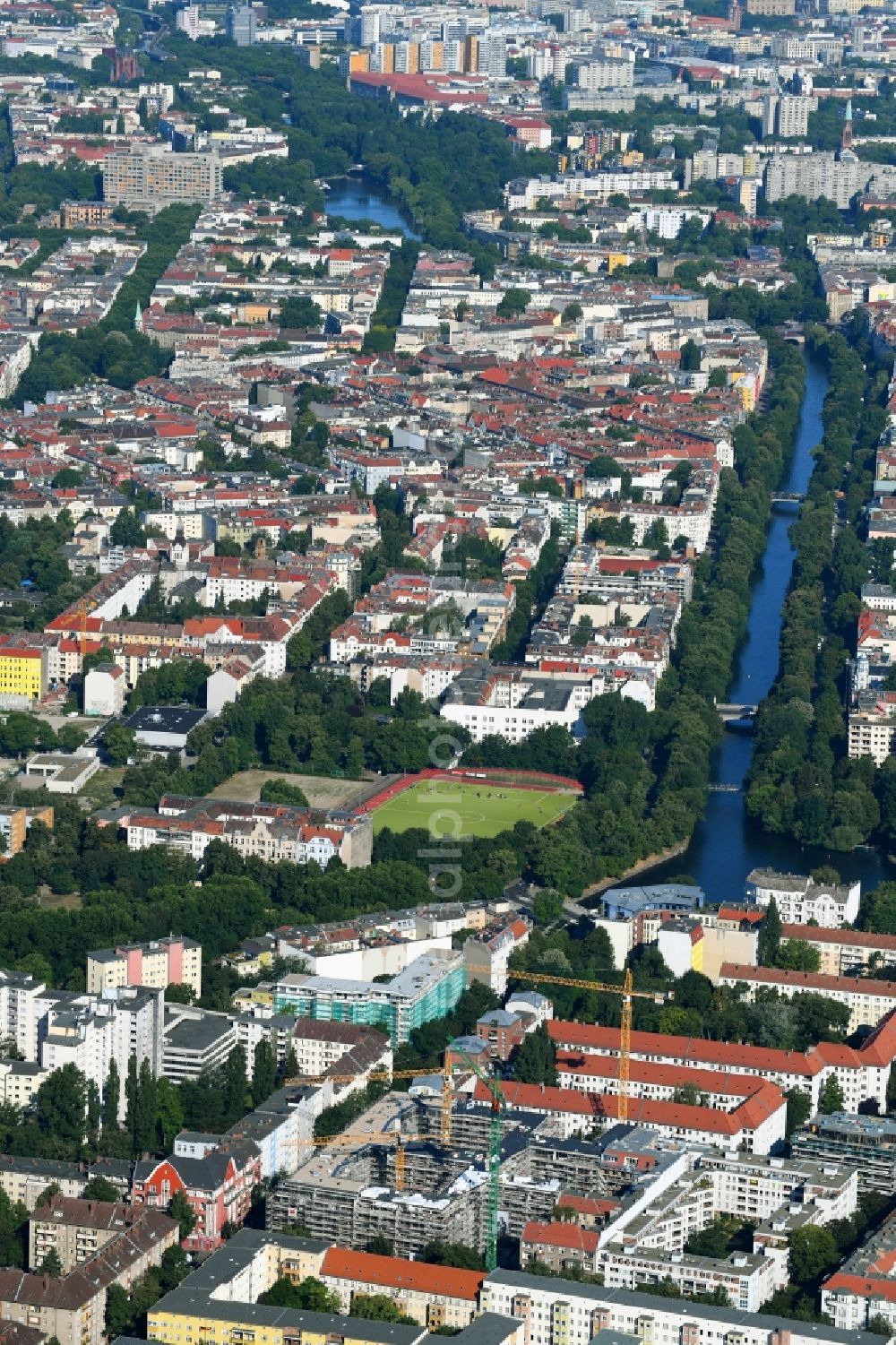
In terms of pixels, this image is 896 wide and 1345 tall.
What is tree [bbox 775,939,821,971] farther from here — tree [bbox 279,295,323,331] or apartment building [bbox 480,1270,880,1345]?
tree [bbox 279,295,323,331]

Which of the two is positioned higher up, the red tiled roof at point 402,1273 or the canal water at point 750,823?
the red tiled roof at point 402,1273

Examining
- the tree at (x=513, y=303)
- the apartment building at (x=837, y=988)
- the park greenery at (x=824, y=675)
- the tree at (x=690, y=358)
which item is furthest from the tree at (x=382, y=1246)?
the tree at (x=513, y=303)

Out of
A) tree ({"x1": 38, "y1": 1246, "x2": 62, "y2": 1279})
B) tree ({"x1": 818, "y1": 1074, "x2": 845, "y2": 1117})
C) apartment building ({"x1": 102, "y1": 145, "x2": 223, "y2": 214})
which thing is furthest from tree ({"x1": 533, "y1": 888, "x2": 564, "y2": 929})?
apartment building ({"x1": 102, "y1": 145, "x2": 223, "y2": 214})

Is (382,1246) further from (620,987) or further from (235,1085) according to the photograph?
(620,987)

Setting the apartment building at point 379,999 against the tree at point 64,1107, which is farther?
the apartment building at point 379,999

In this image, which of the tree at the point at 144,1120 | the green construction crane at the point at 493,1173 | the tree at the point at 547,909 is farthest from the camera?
the tree at the point at 547,909

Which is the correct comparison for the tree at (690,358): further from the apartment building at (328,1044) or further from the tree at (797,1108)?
the tree at (797,1108)

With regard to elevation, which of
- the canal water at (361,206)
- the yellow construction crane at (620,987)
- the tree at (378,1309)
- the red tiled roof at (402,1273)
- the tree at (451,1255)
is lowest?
the canal water at (361,206)
